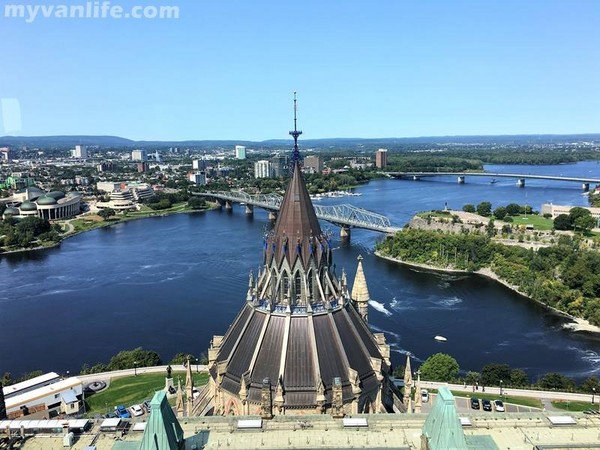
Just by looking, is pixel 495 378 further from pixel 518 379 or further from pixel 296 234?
pixel 296 234

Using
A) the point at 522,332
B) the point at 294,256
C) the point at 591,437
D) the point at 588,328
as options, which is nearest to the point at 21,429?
the point at 294,256

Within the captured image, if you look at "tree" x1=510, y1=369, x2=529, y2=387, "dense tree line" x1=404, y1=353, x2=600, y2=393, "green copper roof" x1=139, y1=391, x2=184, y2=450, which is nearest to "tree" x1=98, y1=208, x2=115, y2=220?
"dense tree line" x1=404, y1=353, x2=600, y2=393

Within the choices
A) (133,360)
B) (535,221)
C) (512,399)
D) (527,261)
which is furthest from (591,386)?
(535,221)

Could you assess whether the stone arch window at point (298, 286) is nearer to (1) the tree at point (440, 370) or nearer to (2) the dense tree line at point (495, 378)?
(2) the dense tree line at point (495, 378)

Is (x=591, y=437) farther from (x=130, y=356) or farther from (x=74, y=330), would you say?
(x=74, y=330)

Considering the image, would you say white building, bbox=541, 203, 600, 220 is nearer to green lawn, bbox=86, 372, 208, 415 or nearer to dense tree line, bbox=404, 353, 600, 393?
→ dense tree line, bbox=404, 353, 600, 393

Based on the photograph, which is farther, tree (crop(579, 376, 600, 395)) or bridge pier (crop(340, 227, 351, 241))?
bridge pier (crop(340, 227, 351, 241))
